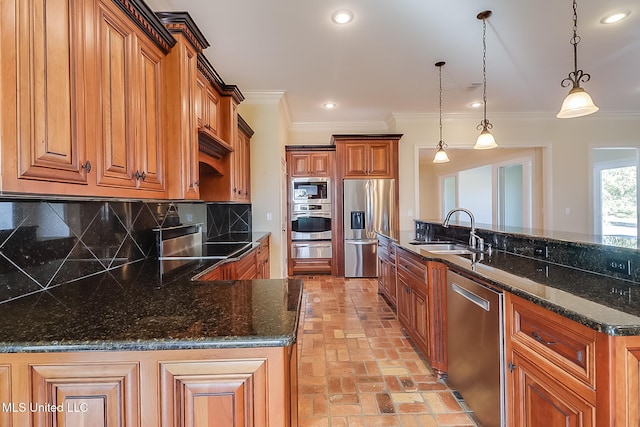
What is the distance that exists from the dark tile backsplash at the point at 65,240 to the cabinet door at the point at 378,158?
3602 mm

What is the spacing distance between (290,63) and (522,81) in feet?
10.0

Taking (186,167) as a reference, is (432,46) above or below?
above

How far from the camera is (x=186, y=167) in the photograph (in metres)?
1.80

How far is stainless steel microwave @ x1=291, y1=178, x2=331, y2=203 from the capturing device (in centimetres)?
511

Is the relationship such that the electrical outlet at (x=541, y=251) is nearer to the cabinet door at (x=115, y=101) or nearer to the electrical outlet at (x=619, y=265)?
the electrical outlet at (x=619, y=265)

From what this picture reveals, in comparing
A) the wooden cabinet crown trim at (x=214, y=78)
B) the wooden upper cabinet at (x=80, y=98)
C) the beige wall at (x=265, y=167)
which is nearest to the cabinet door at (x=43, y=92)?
the wooden upper cabinet at (x=80, y=98)

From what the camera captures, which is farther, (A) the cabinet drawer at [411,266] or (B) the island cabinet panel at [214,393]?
(A) the cabinet drawer at [411,266]

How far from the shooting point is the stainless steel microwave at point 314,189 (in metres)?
5.11

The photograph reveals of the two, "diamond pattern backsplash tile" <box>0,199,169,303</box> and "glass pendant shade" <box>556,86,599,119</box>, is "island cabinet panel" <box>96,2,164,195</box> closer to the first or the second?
"diamond pattern backsplash tile" <box>0,199,169,303</box>

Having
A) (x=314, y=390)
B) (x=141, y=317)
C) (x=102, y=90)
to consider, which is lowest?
(x=314, y=390)

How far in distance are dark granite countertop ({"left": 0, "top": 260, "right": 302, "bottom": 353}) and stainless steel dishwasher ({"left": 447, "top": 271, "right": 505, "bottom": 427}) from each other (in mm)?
973

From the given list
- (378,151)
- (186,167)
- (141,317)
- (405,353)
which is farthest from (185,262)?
(378,151)

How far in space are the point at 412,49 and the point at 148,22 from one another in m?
2.49

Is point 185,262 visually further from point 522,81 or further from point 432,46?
point 522,81
